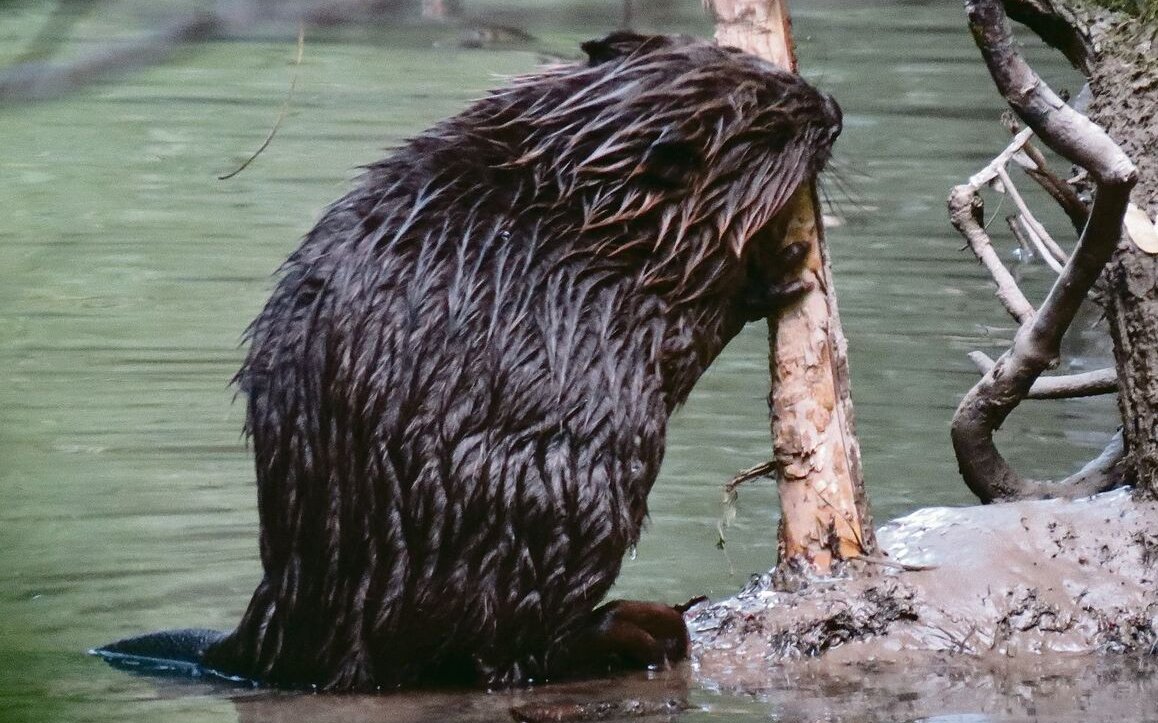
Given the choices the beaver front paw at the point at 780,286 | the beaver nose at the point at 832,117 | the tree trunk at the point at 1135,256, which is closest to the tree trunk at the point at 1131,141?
the tree trunk at the point at 1135,256

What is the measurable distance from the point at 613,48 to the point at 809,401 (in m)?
0.79

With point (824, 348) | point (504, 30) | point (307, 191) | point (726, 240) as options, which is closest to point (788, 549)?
point (824, 348)

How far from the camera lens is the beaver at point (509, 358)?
2.95 m

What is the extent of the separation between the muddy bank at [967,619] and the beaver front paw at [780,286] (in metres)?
0.57

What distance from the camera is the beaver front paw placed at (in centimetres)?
325

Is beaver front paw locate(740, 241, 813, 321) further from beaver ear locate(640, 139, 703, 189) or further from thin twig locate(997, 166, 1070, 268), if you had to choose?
thin twig locate(997, 166, 1070, 268)

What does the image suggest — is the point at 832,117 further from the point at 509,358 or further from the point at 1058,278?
the point at 509,358

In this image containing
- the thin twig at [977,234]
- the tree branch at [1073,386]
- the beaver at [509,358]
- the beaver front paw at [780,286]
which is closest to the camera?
the beaver at [509,358]

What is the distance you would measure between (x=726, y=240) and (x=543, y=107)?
1.43 ft

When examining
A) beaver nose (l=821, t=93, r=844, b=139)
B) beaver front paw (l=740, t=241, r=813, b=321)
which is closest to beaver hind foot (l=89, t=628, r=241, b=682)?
beaver front paw (l=740, t=241, r=813, b=321)

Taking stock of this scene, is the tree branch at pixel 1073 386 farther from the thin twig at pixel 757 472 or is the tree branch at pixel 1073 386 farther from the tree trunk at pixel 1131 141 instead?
the thin twig at pixel 757 472

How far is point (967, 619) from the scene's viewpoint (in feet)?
10.9

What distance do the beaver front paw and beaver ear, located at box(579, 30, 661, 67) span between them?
49cm

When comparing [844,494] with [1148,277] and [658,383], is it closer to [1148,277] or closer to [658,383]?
[658,383]
